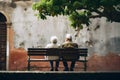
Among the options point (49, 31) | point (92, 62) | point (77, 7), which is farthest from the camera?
point (49, 31)

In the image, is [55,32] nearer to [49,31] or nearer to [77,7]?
[49,31]

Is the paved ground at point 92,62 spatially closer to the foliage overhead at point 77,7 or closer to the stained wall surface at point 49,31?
the stained wall surface at point 49,31

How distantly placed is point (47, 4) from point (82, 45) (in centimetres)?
464

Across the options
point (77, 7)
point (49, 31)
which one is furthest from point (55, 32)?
point (77, 7)

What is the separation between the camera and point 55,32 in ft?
52.2

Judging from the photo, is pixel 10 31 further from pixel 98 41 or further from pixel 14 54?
pixel 98 41

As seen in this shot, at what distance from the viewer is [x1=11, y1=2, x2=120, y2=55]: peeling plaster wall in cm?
1575

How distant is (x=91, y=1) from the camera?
1094 centimetres

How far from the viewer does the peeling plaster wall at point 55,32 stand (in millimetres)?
15750

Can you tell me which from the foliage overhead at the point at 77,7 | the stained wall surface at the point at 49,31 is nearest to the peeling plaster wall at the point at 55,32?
the stained wall surface at the point at 49,31

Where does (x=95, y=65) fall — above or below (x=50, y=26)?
below

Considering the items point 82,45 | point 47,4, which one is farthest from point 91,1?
point 82,45

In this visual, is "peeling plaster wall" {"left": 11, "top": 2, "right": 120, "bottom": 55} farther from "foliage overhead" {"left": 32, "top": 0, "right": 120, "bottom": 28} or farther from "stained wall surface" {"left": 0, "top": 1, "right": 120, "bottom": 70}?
"foliage overhead" {"left": 32, "top": 0, "right": 120, "bottom": 28}
